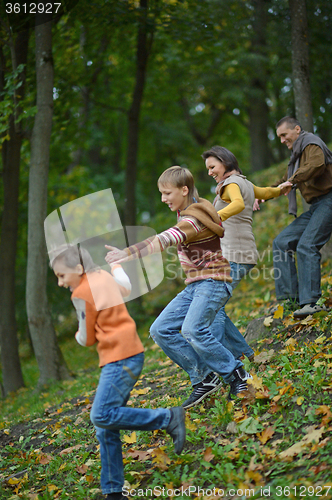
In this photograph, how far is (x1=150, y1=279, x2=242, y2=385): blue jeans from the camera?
3.57 meters

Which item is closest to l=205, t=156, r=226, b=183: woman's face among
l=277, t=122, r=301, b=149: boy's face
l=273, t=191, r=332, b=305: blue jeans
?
l=277, t=122, r=301, b=149: boy's face

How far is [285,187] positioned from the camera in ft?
15.5

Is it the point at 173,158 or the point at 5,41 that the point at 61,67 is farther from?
the point at 173,158

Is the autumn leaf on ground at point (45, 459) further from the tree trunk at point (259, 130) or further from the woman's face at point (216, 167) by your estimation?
the tree trunk at point (259, 130)

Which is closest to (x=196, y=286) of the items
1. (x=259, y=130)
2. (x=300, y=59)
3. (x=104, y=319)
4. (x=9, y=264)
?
(x=104, y=319)

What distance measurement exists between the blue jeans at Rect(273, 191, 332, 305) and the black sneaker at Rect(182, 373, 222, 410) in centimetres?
131

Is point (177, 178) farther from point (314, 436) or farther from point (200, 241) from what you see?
point (314, 436)

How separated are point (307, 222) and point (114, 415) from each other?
3050mm

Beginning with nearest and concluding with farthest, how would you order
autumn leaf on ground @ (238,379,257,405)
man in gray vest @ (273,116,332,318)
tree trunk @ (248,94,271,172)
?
autumn leaf on ground @ (238,379,257,405) → man in gray vest @ (273,116,332,318) → tree trunk @ (248,94,271,172)

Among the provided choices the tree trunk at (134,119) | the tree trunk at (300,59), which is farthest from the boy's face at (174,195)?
the tree trunk at (134,119)

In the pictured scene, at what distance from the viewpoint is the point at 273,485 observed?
2.66m

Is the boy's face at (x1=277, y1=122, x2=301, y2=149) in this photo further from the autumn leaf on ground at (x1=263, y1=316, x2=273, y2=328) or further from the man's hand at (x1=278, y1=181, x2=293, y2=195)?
the autumn leaf on ground at (x1=263, y1=316, x2=273, y2=328)

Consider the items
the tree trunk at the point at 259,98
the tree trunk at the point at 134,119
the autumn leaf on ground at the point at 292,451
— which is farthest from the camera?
the tree trunk at the point at 259,98

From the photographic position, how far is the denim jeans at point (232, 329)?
161 inches
